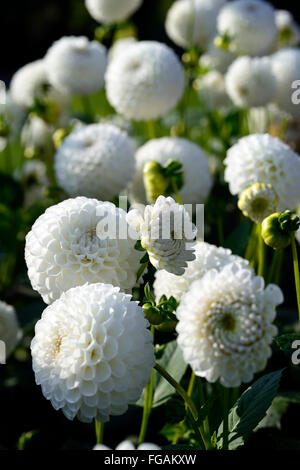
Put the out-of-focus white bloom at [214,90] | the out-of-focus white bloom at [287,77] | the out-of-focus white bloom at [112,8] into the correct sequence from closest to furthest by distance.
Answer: the out-of-focus white bloom at [287,77], the out-of-focus white bloom at [112,8], the out-of-focus white bloom at [214,90]

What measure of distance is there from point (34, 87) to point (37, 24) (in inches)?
223

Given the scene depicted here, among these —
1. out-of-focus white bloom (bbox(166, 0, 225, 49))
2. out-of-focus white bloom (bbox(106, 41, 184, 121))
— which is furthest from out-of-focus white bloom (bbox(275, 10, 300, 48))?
out-of-focus white bloom (bbox(106, 41, 184, 121))

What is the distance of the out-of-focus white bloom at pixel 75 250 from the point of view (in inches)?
31.8

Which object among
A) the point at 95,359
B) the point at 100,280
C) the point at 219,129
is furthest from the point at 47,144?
the point at 95,359

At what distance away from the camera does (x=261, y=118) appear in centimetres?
189

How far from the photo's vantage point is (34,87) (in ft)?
5.97

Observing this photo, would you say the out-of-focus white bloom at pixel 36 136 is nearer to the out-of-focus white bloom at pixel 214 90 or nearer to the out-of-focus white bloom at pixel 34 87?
the out-of-focus white bloom at pixel 34 87

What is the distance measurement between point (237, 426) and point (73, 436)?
0.55m

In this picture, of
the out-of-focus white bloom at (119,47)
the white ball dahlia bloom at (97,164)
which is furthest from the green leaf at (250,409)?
the out-of-focus white bloom at (119,47)

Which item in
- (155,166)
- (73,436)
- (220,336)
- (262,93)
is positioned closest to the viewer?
(220,336)

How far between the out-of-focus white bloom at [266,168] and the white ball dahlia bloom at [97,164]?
0.29 m

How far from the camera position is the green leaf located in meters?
0.77

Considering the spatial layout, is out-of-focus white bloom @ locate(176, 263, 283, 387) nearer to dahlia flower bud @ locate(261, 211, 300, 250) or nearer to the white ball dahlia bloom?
dahlia flower bud @ locate(261, 211, 300, 250)

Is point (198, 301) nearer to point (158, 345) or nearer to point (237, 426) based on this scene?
point (237, 426)
